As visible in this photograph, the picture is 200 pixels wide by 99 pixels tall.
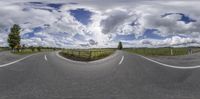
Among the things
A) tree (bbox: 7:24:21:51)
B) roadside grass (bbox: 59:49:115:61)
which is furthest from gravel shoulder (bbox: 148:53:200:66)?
tree (bbox: 7:24:21:51)

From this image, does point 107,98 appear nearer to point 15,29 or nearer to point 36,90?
point 36,90

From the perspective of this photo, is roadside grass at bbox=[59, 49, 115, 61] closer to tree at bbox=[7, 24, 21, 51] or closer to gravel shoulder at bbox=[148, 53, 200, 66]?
gravel shoulder at bbox=[148, 53, 200, 66]

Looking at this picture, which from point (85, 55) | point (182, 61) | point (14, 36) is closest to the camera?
point (182, 61)

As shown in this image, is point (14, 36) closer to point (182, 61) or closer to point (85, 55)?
point (85, 55)

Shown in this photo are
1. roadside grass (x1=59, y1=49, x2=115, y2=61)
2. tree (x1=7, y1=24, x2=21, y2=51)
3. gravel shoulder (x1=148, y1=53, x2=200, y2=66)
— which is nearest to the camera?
gravel shoulder (x1=148, y1=53, x2=200, y2=66)

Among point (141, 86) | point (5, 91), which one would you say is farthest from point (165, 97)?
point (5, 91)

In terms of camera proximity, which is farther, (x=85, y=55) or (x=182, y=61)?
(x=85, y=55)

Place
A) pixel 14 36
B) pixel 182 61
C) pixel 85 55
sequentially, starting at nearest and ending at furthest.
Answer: pixel 182 61 < pixel 85 55 < pixel 14 36

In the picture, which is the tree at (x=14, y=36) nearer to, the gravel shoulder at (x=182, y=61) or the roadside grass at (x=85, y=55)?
the roadside grass at (x=85, y=55)

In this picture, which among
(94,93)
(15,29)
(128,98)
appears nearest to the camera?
(128,98)

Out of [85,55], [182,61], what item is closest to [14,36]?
[85,55]

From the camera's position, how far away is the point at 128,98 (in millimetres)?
7449

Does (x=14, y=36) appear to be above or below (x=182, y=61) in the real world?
above

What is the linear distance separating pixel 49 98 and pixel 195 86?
4103mm
